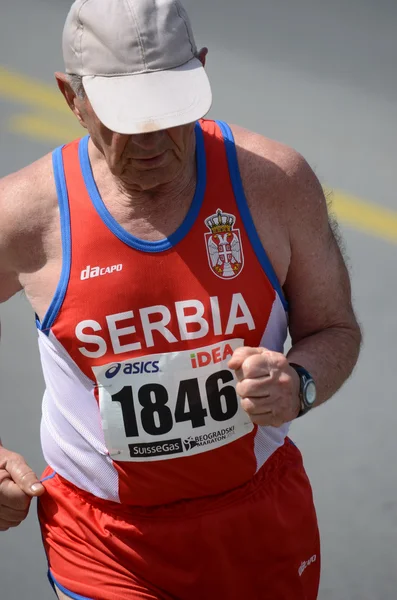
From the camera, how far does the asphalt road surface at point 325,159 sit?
3805mm

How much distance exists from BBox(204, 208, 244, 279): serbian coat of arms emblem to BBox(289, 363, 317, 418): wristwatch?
0.27 metres

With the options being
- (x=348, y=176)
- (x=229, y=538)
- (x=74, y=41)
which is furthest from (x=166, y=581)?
(x=348, y=176)

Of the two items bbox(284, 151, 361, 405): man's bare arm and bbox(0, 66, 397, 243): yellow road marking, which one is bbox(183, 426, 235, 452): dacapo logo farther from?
bbox(0, 66, 397, 243): yellow road marking

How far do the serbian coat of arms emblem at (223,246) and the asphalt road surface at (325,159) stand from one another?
1.59 meters

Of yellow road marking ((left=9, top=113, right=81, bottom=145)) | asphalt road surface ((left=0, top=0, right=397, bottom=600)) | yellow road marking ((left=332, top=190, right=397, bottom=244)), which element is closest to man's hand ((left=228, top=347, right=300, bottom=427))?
asphalt road surface ((left=0, top=0, right=397, bottom=600))

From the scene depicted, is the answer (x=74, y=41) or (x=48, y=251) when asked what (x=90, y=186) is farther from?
(x=74, y=41)

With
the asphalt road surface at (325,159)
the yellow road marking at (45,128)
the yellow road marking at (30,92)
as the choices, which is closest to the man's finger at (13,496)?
the asphalt road surface at (325,159)

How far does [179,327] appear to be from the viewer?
246 centimetres

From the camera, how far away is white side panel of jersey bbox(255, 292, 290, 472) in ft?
8.36

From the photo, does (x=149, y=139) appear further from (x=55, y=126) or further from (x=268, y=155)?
(x=55, y=126)

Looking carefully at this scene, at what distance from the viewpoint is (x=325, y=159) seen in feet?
18.7

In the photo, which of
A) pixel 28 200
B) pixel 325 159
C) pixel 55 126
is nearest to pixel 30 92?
pixel 55 126

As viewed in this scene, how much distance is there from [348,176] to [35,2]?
9.31 ft

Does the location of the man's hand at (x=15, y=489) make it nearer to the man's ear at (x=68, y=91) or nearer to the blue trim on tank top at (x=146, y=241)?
the blue trim on tank top at (x=146, y=241)
